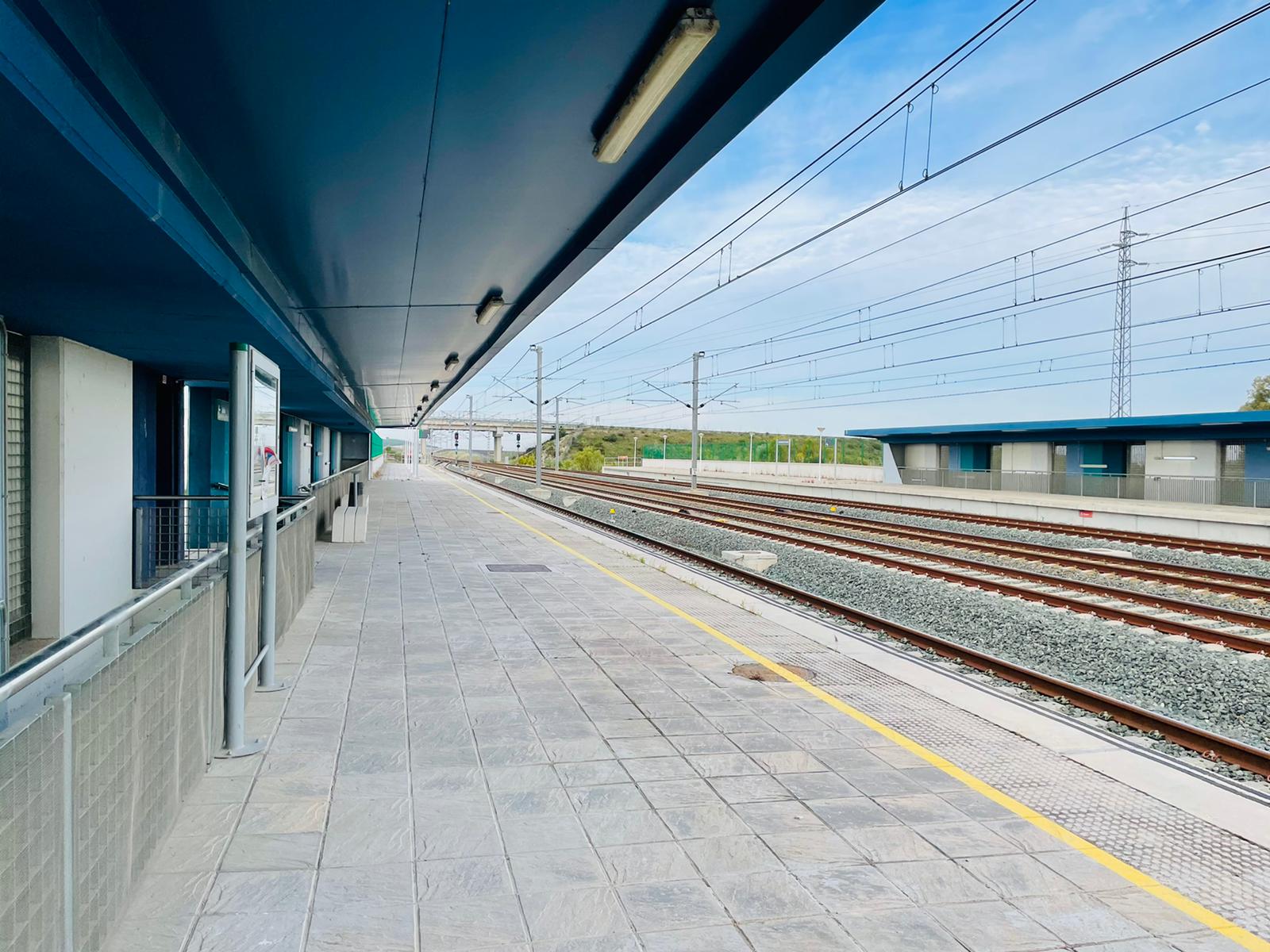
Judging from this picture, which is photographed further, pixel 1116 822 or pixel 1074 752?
pixel 1074 752

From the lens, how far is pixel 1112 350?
34.2m

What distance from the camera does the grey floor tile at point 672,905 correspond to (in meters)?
3.22

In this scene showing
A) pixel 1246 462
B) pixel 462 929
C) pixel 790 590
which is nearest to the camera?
pixel 462 929

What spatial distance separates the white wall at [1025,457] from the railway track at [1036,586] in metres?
18.7

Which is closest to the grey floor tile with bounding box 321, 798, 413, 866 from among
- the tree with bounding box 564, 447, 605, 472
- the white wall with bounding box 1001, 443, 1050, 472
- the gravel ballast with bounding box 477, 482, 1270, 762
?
the gravel ballast with bounding box 477, 482, 1270, 762

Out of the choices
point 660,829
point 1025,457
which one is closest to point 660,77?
point 660,829

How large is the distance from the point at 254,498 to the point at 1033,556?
1453 cm

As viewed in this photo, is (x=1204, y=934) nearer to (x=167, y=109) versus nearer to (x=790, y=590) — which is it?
(x=167, y=109)

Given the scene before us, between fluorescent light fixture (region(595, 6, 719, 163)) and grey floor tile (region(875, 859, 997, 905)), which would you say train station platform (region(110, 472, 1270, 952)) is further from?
fluorescent light fixture (region(595, 6, 719, 163))

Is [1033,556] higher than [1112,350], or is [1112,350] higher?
[1112,350]

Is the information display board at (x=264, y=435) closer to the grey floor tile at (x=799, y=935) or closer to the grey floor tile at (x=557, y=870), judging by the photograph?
the grey floor tile at (x=557, y=870)

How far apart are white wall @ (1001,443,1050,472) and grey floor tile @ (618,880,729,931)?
35.8 m

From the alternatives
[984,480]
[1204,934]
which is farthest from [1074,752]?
[984,480]

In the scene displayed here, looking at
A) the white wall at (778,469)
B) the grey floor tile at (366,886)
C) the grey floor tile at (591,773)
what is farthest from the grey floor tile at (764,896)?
the white wall at (778,469)
